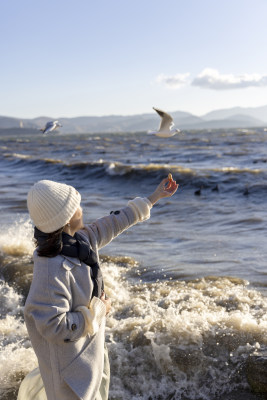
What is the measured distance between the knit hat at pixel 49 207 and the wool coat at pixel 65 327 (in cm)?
17

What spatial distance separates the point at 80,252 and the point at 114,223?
1.98 ft

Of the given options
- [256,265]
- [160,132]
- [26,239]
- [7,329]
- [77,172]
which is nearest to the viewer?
[7,329]

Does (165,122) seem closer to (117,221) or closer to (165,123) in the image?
(165,123)

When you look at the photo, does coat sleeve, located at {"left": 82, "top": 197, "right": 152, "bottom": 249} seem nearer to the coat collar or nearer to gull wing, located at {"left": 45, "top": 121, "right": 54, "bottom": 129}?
the coat collar

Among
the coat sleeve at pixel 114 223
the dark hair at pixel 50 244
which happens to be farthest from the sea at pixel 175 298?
the dark hair at pixel 50 244

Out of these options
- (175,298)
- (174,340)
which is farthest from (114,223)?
(175,298)

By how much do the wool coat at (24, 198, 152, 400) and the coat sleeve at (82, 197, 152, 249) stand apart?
47cm

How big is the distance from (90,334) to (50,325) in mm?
288

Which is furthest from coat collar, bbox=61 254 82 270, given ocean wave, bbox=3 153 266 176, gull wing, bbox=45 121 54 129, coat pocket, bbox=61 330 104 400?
ocean wave, bbox=3 153 266 176

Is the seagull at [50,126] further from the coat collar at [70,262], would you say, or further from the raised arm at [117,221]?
Result: the coat collar at [70,262]

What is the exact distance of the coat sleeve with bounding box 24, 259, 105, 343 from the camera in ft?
7.55

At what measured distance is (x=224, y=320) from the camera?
4855mm

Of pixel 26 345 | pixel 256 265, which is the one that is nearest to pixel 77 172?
pixel 256 265

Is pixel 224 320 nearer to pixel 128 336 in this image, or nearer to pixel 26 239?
pixel 128 336
